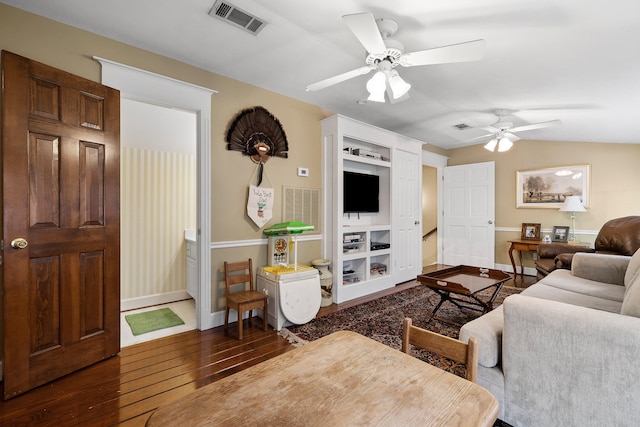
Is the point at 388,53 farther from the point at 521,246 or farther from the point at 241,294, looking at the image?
the point at 521,246

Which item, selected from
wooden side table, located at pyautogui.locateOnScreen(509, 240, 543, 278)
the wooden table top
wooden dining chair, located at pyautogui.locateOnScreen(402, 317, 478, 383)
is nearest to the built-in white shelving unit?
wooden side table, located at pyautogui.locateOnScreen(509, 240, 543, 278)

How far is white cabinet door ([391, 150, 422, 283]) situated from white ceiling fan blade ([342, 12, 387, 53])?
2.80 metres

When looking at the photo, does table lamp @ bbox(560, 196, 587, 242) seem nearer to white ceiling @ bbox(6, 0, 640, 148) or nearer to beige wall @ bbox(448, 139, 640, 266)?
beige wall @ bbox(448, 139, 640, 266)

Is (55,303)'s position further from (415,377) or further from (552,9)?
(552,9)

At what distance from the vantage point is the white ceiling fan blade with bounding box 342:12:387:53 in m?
1.58

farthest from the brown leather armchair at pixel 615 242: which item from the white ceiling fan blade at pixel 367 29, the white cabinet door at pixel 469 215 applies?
the white ceiling fan blade at pixel 367 29

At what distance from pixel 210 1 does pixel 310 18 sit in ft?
2.35

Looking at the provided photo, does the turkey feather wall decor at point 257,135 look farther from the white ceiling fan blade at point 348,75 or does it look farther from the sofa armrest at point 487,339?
the sofa armrest at point 487,339

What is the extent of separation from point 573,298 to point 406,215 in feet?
8.63

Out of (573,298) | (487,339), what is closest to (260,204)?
(487,339)

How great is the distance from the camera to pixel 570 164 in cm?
485

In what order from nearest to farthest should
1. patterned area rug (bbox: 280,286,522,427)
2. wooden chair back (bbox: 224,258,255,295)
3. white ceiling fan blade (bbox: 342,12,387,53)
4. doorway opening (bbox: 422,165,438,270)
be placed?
white ceiling fan blade (bbox: 342,12,387,53) → patterned area rug (bbox: 280,286,522,427) → wooden chair back (bbox: 224,258,255,295) → doorway opening (bbox: 422,165,438,270)

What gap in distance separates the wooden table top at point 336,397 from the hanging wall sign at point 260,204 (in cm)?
227

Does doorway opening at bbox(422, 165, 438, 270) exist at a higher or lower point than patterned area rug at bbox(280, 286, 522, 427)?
higher
